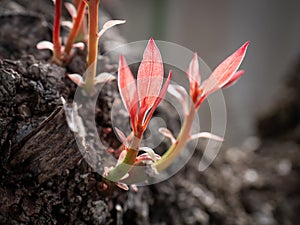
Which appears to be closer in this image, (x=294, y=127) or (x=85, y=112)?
(x=85, y=112)

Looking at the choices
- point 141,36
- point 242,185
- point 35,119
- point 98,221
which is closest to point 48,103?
point 35,119

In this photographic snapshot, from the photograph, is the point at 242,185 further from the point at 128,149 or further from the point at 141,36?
the point at 141,36

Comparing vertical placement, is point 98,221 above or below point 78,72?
below

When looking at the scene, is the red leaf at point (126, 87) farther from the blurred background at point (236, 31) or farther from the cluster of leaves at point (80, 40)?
the blurred background at point (236, 31)

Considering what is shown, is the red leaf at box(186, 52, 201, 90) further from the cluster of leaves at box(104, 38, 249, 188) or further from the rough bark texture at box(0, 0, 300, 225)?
the rough bark texture at box(0, 0, 300, 225)

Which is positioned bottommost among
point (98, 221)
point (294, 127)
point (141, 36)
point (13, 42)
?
point (141, 36)

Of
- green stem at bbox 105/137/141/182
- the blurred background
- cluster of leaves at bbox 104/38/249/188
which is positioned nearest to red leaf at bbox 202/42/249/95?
cluster of leaves at bbox 104/38/249/188
